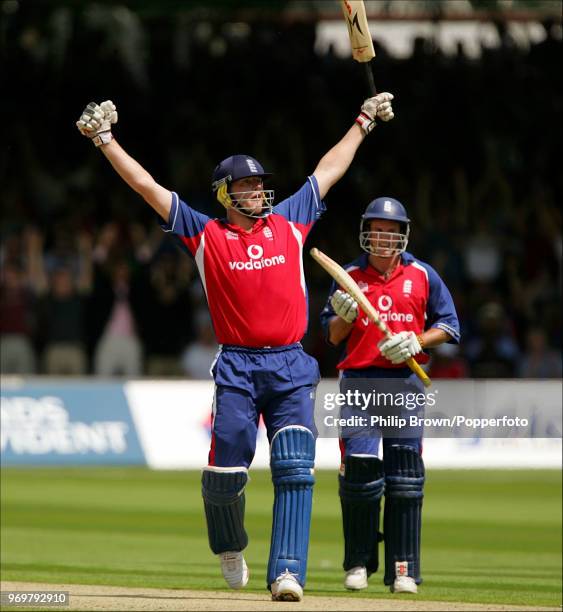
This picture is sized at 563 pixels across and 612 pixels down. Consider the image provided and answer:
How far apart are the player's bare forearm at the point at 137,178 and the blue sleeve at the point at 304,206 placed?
0.66 m

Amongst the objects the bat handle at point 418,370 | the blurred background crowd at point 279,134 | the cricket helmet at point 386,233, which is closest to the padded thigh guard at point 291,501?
the bat handle at point 418,370

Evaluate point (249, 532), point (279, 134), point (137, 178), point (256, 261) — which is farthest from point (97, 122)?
point (279, 134)

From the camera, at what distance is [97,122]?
811 centimetres

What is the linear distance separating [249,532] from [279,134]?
368 inches

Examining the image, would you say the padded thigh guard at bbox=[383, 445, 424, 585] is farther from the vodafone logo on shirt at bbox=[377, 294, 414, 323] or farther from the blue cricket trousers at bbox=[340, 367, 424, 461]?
the vodafone logo on shirt at bbox=[377, 294, 414, 323]

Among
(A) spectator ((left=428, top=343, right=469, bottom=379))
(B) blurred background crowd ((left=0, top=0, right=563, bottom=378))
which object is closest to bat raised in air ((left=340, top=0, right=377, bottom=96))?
(A) spectator ((left=428, top=343, right=469, bottom=379))

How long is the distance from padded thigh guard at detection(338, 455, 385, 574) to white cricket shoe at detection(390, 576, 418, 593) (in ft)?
0.80

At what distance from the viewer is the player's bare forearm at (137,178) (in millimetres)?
8148

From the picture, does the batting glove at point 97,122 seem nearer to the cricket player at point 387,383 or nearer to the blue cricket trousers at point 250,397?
the blue cricket trousers at point 250,397

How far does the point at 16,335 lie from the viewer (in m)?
19.3

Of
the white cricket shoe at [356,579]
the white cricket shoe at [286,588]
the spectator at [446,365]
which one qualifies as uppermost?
the spectator at [446,365]

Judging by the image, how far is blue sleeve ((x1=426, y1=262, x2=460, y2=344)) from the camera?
29.7ft

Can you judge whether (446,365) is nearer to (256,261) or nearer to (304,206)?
(304,206)

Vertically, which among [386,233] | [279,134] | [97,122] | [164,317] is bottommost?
[386,233]
